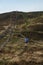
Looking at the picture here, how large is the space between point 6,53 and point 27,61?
181 inches

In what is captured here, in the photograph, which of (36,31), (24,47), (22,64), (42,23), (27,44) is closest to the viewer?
(22,64)

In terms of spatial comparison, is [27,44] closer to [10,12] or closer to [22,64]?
[22,64]

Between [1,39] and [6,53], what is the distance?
24.8ft

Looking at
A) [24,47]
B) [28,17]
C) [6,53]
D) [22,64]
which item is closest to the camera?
[22,64]

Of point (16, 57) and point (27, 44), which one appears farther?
point (27, 44)

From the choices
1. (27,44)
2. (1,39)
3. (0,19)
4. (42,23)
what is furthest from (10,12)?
(27,44)

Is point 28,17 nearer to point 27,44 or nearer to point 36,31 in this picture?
point 36,31

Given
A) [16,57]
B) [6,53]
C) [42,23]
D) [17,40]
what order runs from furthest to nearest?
1. [42,23]
2. [17,40]
3. [6,53]
4. [16,57]

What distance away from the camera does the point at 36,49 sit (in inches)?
977

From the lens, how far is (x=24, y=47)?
25734mm

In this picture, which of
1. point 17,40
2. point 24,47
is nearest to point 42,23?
point 17,40

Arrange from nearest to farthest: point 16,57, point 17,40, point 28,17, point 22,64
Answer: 1. point 22,64
2. point 16,57
3. point 17,40
4. point 28,17

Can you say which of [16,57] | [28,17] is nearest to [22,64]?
[16,57]

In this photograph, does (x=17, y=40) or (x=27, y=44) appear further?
(x=17, y=40)
